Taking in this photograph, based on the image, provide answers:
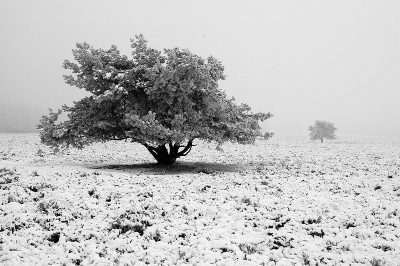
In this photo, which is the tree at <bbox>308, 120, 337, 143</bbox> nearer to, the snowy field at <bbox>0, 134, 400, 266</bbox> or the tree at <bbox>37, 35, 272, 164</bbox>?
the tree at <bbox>37, 35, 272, 164</bbox>

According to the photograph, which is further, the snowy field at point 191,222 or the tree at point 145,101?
the tree at point 145,101

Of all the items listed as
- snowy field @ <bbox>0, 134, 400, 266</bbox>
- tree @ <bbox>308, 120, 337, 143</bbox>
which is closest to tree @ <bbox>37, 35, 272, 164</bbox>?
snowy field @ <bbox>0, 134, 400, 266</bbox>

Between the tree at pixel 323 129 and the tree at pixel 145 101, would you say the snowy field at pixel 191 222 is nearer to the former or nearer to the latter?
the tree at pixel 145 101

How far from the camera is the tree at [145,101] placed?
15125mm

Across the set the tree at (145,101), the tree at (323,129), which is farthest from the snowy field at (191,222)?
A: the tree at (323,129)

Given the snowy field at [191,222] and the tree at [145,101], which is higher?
the tree at [145,101]

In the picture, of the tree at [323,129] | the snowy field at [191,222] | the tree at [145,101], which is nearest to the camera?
the snowy field at [191,222]

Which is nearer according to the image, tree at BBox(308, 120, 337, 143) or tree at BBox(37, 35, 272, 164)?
tree at BBox(37, 35, 272, 164)

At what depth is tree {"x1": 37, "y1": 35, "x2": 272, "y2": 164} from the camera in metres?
15.1

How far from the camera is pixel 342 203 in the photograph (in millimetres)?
9984

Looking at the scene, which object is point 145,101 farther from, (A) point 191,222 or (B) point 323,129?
(B) point 323,129

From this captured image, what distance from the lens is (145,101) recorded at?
16.8 meters

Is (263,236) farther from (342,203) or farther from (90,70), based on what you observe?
(90,70)

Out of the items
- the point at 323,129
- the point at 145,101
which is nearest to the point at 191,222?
the point at 145,101
